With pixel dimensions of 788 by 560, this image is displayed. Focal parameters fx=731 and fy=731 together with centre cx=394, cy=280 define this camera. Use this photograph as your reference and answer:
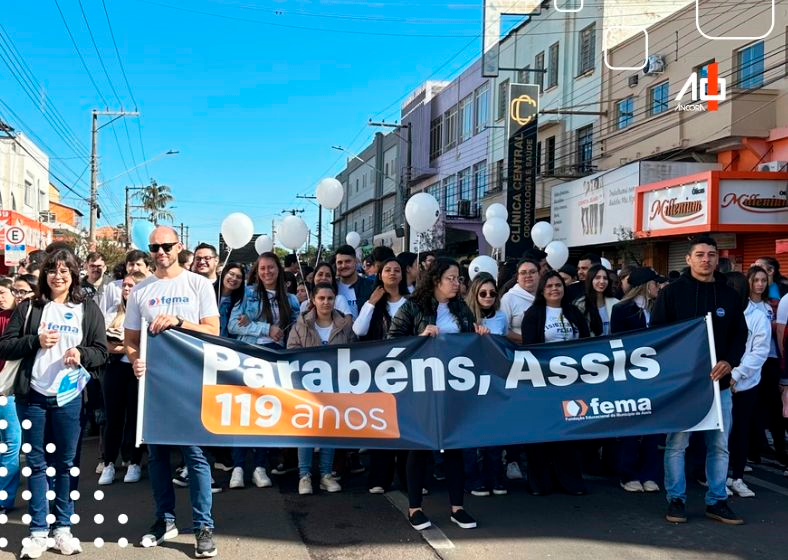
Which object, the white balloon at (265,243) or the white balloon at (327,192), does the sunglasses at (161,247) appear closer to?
the white balloon at (327,192)

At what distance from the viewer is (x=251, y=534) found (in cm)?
489

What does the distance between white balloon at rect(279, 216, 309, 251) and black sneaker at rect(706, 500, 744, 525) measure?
21.6ft

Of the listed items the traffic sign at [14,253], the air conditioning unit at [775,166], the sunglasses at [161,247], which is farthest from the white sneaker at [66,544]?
the air conditioning unit at [775,166]

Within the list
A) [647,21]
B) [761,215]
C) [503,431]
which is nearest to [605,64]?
[647,21]

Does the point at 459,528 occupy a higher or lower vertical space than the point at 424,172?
lower

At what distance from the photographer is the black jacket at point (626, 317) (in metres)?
6.21

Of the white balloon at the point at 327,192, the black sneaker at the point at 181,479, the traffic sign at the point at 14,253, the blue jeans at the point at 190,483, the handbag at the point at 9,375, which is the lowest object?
the black sneaker at the point at 181,479

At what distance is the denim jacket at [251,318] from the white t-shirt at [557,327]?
2.19m

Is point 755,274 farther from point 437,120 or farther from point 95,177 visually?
point 437,120

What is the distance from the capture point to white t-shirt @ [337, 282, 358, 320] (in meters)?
7.27

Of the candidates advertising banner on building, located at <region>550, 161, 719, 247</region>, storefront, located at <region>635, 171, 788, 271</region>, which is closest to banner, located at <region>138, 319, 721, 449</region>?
storefront, located at <region>635, 171, 788, 271</region>

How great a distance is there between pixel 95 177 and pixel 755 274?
3074 cm

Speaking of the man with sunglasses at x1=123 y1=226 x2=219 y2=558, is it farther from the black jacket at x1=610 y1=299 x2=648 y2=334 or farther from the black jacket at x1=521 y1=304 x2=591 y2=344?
the black jacket at x1=610 y1=299 x2=648 y2=334

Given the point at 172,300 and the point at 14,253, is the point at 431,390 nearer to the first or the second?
the point at 172,300
